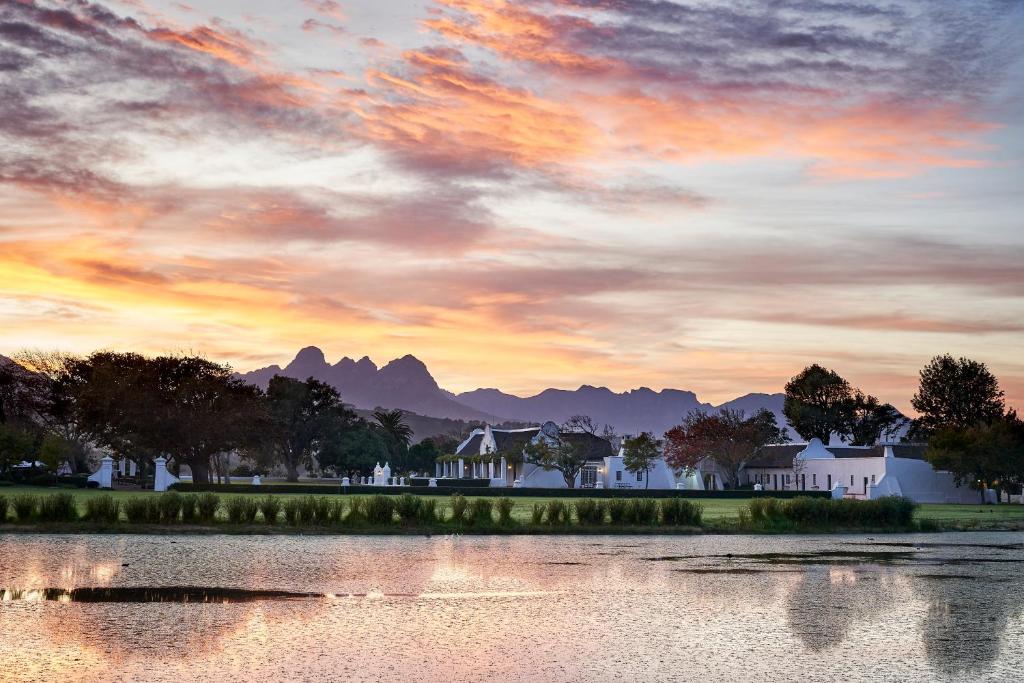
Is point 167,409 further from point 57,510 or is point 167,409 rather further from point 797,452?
point 797,452

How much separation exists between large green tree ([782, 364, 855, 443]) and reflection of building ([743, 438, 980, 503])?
23547 millimetres

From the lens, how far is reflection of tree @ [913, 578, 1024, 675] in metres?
14.7

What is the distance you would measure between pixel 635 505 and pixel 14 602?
2599 centimetres

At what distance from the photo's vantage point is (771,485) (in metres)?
105

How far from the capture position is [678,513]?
41.9 metres

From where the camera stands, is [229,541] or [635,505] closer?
[229,541]

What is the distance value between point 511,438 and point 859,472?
29.8m

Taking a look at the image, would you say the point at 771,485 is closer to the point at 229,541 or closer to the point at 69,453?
the point at 69,453

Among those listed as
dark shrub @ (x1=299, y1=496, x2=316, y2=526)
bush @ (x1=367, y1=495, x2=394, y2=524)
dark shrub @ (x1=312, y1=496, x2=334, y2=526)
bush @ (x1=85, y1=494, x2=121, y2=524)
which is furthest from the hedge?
bush @ (x1=85, y1=494, x2=121, y2=524)

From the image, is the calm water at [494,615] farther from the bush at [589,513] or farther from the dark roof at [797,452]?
the dark roof at [797,452]

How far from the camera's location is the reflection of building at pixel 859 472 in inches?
3351

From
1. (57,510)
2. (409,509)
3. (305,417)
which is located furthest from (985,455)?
(305,417)

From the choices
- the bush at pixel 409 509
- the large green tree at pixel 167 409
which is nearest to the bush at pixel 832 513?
the bush at pixel 409 509

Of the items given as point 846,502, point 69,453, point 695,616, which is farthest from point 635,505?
point 69,453
